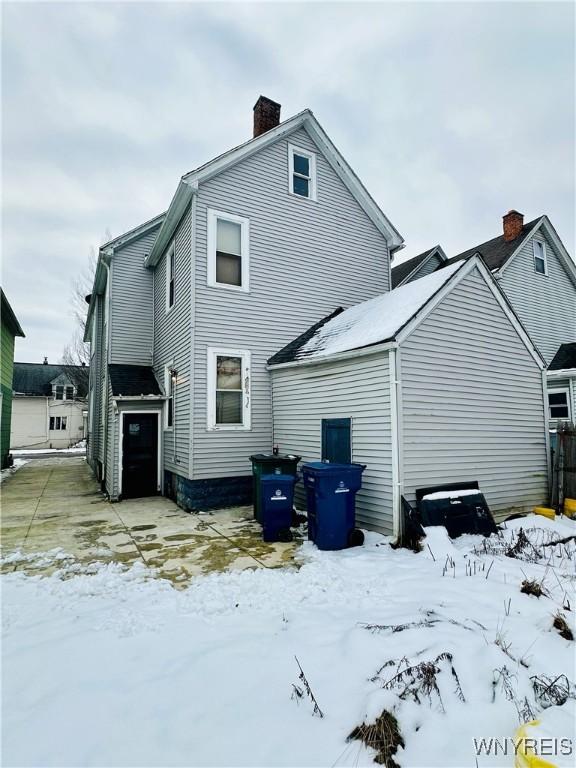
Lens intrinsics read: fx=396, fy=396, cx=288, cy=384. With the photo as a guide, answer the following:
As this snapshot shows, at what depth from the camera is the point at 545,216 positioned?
1753 centimetres

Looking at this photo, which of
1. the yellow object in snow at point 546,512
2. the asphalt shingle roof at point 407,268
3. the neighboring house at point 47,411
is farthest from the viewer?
the neighboring house at point 47,411

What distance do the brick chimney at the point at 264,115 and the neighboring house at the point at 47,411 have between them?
2907cm

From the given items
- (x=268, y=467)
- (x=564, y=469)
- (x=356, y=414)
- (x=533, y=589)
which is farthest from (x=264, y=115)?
(x=533, y=589)

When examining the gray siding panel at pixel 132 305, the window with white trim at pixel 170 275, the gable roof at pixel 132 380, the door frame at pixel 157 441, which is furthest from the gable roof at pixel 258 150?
the door frame at pixel 157 441

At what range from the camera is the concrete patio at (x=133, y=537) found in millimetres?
5773

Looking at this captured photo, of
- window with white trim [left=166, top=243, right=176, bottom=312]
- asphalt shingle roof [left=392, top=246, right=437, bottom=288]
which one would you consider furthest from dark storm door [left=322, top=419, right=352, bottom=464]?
asphalt shingle roof [left=392, top=246, right=437, bottom=288]

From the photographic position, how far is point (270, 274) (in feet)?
35.8

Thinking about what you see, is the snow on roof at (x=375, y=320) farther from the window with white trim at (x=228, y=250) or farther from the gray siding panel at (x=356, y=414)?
the window with white trim at (x=228, y=250)

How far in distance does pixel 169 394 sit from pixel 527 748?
1063 centimetres

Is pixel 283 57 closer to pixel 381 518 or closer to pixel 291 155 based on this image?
pixel 291 155

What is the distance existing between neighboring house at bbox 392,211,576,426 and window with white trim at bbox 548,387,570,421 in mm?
2238

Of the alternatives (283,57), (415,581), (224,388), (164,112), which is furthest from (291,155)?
(415,581)

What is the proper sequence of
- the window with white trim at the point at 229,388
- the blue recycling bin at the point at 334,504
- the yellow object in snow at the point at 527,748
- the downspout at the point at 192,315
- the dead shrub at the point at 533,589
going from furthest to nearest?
the window with white trim at the point at 229,388 → the downspout at the point at 192,315 → the blue recycling bin at the point at 334,504 → the dead shrub at the point at 533,589 → the yellow object in snow at the point at 527,748

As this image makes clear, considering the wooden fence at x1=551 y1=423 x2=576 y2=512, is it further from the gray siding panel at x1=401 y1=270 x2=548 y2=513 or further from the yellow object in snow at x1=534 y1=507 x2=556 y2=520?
the yellow object in snow at x1=534 y1=507 x2=556 y2=520
